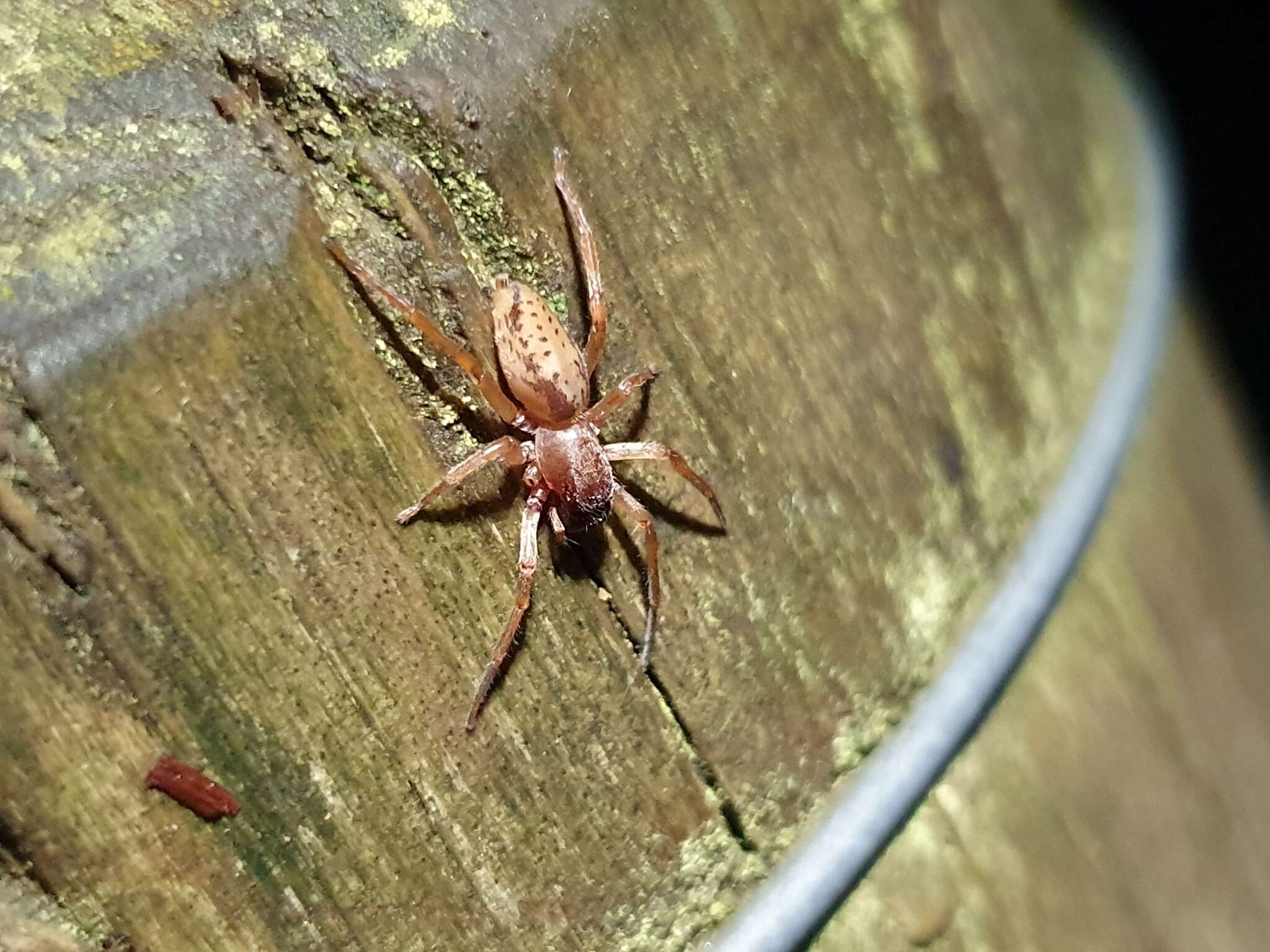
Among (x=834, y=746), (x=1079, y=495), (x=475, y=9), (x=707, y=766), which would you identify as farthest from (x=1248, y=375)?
(x=475, y=9)

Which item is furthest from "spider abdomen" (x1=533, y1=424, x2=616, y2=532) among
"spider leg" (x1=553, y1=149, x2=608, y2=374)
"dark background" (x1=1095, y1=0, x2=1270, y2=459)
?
"dark background" (x1=1095, y1=0, x2=1270, y2=459)

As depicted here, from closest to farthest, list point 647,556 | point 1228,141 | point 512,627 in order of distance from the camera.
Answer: point 512,627
point 647,556
point 1228,141

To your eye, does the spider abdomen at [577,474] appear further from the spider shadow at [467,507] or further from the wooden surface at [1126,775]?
the wooden surface at [1126,775]

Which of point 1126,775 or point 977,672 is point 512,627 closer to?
point 977,672

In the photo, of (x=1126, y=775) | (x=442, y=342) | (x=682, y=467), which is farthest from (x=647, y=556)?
(x=1126, y=775)

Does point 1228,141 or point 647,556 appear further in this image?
point 1228,141

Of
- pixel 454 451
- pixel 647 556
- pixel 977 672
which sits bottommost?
pixel 977 672
